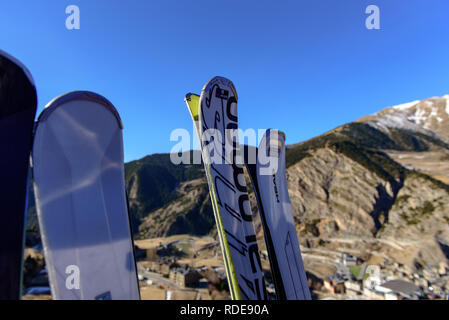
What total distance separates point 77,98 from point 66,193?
6.70 feet

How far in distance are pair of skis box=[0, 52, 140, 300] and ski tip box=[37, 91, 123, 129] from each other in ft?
0.06

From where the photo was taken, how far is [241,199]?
7504 millimetres

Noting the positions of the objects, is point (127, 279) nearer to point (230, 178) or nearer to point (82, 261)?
point (82, 261)

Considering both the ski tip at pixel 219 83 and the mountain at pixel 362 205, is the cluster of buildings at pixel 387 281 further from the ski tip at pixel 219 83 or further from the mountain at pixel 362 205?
the ski tip at pixel 219 83

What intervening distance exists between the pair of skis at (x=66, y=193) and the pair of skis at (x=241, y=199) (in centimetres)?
265

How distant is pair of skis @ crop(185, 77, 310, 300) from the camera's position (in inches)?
260

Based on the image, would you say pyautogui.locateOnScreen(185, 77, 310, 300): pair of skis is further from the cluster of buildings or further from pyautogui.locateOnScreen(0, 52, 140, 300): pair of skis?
the cluster of buildings

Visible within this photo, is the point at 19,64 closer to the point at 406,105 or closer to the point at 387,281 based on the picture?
the point at 387,281

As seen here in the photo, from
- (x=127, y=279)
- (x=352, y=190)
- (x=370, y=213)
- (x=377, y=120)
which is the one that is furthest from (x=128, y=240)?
(x=377, y=120)

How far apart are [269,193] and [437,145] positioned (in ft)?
429

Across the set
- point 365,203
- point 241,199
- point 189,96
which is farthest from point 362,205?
point 189,96

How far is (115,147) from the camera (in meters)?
5.49

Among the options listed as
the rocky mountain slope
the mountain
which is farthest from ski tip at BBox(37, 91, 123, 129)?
the rocky mountain slope

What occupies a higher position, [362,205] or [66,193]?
[66,193]
